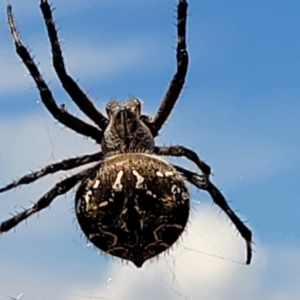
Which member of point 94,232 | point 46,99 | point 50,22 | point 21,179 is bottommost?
point 94,232

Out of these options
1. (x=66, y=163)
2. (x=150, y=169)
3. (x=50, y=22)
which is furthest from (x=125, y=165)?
(x=50, y=22)

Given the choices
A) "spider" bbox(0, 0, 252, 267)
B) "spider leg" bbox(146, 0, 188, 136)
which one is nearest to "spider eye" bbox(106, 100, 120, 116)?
"spider" bbox(0, 0, 252, 267)

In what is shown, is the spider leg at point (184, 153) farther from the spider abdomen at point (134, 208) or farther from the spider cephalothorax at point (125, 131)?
the spider abdomen at point (134, 208)

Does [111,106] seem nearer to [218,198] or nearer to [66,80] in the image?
[66,80]

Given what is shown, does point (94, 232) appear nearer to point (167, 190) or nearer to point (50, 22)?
point (167, 190)

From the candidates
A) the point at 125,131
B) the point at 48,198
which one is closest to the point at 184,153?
the point at 125,131

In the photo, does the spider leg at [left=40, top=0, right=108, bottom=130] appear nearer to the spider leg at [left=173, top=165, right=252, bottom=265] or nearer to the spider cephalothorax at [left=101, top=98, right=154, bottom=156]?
the spider cephalothorax at [left=101, top=98, right=154, bottom=156]

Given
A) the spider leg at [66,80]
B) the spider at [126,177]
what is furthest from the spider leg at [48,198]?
the spider leg at [66,80]

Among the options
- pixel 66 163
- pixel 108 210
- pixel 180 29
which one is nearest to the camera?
pixel 108 210
